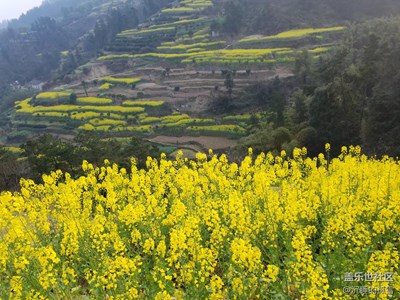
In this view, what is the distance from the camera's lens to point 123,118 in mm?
59000

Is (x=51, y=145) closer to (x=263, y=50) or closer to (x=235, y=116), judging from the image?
(x=235, y=116)

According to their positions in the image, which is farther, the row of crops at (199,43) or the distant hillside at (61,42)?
the distant hillside at (61,42)

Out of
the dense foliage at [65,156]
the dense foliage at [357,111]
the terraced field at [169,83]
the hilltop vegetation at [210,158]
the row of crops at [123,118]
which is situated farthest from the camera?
the terraced field at [169,83]

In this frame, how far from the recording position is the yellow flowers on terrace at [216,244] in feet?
18.6

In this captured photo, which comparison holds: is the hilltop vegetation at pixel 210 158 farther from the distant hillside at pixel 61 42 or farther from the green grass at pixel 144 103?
the distant hillside at pixel 61 42

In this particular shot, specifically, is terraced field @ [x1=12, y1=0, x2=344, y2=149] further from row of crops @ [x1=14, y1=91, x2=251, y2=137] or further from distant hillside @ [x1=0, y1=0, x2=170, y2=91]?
distant hillside @ [x1=0, y1=0, x2=170, y2=91]

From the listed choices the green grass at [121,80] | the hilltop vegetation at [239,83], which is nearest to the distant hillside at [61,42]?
the hilltop vegetation at [239,83]

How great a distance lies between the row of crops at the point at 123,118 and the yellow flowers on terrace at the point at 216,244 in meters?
40.2

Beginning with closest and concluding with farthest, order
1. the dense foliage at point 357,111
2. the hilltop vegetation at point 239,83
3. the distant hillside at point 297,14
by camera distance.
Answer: the dense foliage at point 357,111
the hilltop vegetation at point 239,83
the distant hillside at point 297,14

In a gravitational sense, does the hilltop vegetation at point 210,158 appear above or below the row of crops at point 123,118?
above

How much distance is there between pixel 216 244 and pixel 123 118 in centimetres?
5348

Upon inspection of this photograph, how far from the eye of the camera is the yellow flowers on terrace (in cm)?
566

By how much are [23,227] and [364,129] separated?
24.0 meters

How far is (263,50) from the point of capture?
7056 centimetres
